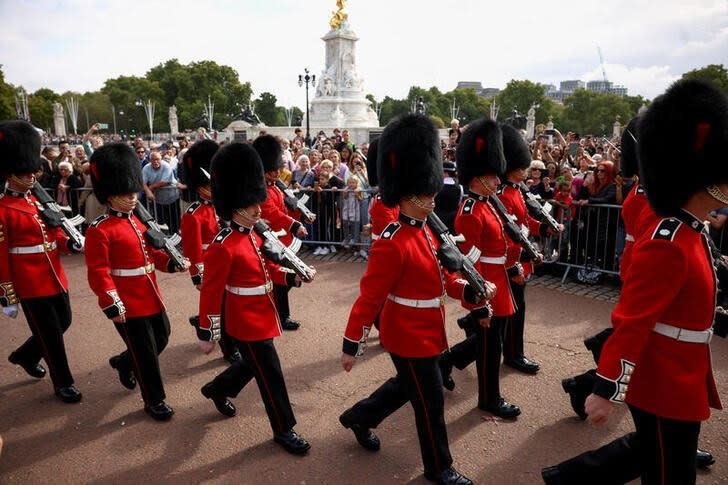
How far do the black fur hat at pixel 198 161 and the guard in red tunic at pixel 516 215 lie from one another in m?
2.62

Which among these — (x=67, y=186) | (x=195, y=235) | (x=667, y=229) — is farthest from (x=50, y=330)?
(x=67, y=186)

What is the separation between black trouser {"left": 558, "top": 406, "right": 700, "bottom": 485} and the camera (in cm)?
233

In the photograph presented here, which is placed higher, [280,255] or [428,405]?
[280,255]

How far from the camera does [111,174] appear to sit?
3.96 meters

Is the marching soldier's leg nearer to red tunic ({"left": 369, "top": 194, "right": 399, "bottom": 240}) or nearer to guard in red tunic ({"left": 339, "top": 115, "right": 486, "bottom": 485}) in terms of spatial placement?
guard in red tunic ({"left": 339, "top": 115, "right": 486, "bottom": 485})

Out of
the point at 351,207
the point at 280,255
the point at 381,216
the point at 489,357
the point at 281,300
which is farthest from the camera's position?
the point at 351,207

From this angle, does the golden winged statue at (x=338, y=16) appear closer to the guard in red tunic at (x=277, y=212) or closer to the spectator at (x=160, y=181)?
the spectator at (x=160, y=181)

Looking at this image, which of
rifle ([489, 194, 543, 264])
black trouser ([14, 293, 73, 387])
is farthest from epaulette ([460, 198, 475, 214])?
black trouser ([14, 293, 73, 387])

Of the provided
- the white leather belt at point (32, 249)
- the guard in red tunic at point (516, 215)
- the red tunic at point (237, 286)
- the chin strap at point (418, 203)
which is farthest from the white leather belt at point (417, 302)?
the white leather belt at point (32, 249)

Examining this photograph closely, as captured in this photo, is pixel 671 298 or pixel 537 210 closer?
pixel 671 298

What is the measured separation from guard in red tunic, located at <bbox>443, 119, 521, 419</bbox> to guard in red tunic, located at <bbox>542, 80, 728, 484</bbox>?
1460 millimetres

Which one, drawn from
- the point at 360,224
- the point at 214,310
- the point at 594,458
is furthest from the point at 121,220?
the point at 360,224

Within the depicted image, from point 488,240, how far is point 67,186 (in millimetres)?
8480

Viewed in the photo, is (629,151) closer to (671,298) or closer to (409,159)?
(409,159)
